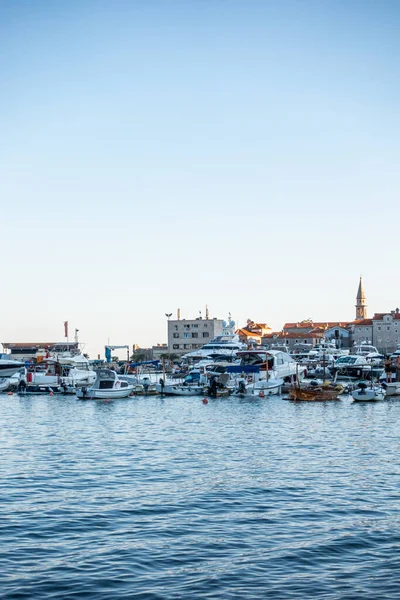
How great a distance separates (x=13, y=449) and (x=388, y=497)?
20.9m

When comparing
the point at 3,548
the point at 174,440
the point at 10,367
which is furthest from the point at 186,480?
the point at 10,367

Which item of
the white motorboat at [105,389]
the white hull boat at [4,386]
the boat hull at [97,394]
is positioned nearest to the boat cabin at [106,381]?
the white motorboat at [105,389]

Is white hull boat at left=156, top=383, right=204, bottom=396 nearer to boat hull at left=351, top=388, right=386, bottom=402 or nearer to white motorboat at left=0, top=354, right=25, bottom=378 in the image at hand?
boat hull at left=351, top=388, right=386, bottom=402

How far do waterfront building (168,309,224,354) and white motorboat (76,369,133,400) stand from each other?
103241mm

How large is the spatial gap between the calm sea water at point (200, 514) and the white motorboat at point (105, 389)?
1147 inches

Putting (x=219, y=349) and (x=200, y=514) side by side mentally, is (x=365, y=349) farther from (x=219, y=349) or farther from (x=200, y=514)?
(x=200, y=514)

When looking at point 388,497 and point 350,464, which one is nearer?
point 388,497

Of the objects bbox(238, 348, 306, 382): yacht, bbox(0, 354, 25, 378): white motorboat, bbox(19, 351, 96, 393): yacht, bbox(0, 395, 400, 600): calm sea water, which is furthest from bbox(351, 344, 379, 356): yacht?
bbox(0, 395, 400, 600): calm sea water

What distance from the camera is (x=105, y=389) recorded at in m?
75.5

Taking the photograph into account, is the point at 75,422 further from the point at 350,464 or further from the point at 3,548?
the point at 3,548

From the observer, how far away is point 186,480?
28.7 meters

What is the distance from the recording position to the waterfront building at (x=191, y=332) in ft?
594

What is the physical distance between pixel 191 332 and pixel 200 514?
158m

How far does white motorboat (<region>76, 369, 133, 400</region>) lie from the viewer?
75062 mm
